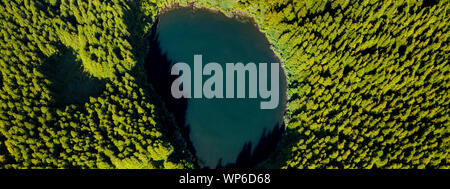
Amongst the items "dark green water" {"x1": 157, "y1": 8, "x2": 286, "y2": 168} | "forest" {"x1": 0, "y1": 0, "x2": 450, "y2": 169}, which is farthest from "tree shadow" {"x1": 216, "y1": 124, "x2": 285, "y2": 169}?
"forest" {"x1": 0, "y1": 0, "x2": 450, "y2": 169}

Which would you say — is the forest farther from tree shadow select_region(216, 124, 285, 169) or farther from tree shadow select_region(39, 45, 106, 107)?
tree shadow select_region(216, 124, 285, 169)

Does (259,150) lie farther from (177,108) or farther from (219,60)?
(219,60)

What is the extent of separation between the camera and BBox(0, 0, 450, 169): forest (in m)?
32.7

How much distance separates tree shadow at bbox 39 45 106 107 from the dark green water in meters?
13.2

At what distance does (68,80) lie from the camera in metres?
40.9

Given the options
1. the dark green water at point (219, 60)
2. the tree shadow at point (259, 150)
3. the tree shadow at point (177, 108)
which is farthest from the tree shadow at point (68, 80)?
the tree shadow at point (259, 150)

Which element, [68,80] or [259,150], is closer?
[259,150]

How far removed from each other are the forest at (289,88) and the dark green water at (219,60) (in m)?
2.75

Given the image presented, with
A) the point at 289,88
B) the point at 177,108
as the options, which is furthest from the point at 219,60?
the point at 289,88

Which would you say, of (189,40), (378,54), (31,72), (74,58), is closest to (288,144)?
(378,54)

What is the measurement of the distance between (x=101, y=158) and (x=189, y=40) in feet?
79.1

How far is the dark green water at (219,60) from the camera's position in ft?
132

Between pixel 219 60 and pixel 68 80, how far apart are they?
24.7 m

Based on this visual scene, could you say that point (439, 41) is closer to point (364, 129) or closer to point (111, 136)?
point (364, 129)
